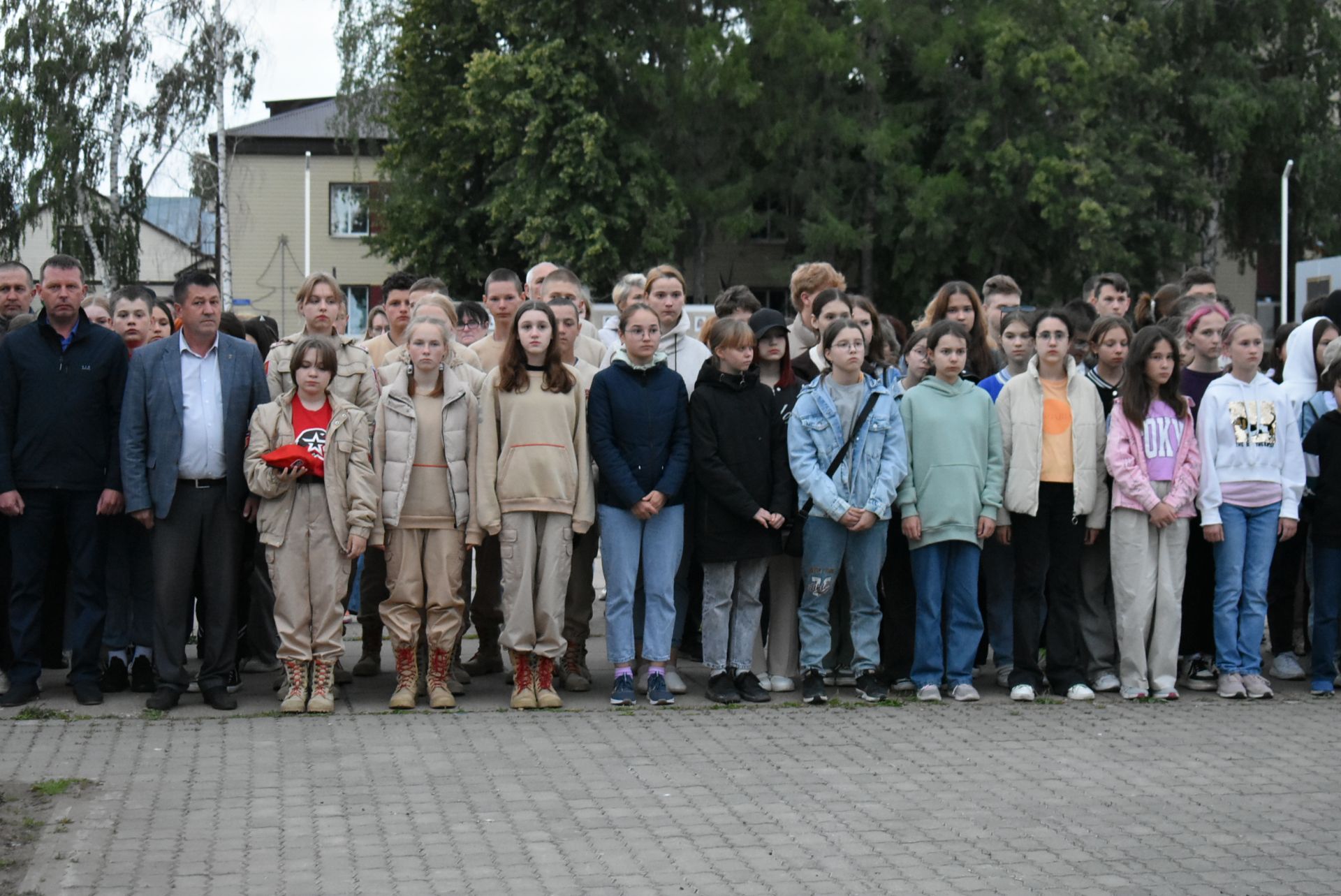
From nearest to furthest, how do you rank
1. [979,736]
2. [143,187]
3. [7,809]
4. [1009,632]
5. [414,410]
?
[7,809]
[979,736]
[414,410]
[1009,632]
[143,187]

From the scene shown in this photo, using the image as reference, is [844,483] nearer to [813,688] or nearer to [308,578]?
[813,688]

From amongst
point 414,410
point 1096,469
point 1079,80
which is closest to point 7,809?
point 414,410

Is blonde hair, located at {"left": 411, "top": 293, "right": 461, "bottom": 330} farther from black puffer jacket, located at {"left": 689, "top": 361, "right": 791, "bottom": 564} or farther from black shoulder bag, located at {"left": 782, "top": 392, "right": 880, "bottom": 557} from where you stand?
black shoulder bag, located at {"left": 782, "top": 392, "right": 880, "bottom": 557}

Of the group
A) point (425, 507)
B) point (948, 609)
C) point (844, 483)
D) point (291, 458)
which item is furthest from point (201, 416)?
point (948, 609)

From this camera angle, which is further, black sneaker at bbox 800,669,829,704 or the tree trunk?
the tree trunk

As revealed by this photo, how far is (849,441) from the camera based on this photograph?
854 cm

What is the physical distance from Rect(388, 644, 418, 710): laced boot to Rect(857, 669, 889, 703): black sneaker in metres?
2.43

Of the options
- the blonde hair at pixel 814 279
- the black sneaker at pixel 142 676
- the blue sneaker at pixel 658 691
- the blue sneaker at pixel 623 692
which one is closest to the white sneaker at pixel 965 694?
the blue sneaker at pixel 658 691

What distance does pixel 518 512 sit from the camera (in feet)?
27.3

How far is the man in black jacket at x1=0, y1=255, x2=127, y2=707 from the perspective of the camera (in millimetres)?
8320

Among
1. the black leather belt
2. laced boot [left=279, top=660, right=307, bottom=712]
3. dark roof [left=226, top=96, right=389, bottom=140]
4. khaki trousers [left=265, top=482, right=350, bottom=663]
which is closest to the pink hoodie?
khaki trousers [left=265, top=482, right=350, bottom=663]

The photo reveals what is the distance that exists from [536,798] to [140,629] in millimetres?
3306

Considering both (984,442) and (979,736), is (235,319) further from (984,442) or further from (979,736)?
(979,736)

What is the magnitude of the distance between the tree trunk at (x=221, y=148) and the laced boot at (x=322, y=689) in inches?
1268
